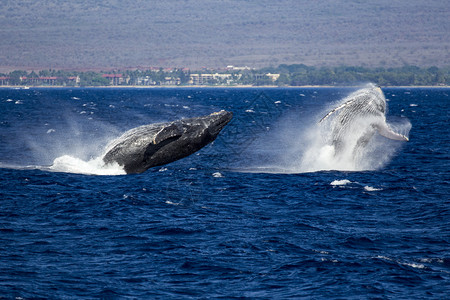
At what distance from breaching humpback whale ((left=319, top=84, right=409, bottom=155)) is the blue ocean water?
2216 mm

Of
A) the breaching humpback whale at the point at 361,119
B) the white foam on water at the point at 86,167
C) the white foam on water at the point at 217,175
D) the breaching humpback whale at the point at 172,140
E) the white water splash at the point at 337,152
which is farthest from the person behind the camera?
the white foam on water at the point at 217,175

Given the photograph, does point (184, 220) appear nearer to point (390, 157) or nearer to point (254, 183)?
point (254, 183)

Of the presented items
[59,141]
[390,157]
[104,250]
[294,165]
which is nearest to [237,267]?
[104,250]

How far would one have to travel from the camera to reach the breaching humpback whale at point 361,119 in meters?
29.6

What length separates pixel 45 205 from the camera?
2366 cm

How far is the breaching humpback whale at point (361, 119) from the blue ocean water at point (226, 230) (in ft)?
7.27

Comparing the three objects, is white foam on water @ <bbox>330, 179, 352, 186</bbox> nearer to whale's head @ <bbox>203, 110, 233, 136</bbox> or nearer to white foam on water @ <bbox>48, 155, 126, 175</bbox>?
whale's head @ <bbox>203, 110, 233, 136</bbox>

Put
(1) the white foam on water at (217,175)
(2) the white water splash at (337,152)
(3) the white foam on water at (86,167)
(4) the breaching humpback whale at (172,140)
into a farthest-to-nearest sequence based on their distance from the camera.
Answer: (1) the white foam on water at (217,175) < (2) the white water splash at (337,152) < (3) the white foam on water at (86,167) < (4) the breaching humpback whale at (172,140)

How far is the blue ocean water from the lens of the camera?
1553 cm

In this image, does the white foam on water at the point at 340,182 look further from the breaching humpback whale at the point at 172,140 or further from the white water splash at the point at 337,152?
the breaching humpback whale at the point at 172,140

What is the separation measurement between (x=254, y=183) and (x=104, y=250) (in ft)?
41.9

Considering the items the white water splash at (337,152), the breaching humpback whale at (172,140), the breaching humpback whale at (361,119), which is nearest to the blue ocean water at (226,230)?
the white water splash at (337,152)

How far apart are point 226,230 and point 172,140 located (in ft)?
20.1

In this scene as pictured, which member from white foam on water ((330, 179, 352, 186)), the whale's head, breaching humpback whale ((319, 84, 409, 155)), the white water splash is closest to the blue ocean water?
white foam on water ((330, 179, 352, 186))
